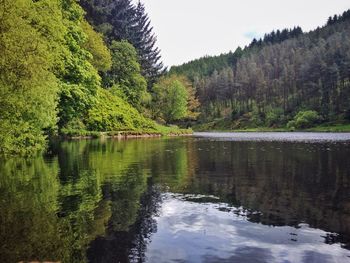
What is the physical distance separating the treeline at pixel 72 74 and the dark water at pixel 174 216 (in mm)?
5549

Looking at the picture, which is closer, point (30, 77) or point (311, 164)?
point (30, 77)

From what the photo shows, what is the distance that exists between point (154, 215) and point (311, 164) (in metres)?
16.3

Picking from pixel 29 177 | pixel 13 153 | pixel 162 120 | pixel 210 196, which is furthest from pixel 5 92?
pixel 162 120

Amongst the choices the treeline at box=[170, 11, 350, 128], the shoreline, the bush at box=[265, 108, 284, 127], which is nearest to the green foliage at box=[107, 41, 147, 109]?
the shoreline

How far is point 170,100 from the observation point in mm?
109125

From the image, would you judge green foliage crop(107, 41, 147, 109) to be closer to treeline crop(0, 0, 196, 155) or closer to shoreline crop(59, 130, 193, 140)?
treeline crop(0, 0, 196, 155)

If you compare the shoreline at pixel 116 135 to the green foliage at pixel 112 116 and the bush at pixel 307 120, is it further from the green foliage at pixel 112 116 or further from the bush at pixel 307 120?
the bush at pixel 307 120

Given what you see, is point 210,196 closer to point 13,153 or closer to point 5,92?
point 5,92

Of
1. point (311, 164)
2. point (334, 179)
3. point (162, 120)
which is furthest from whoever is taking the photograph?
point (162, 120)

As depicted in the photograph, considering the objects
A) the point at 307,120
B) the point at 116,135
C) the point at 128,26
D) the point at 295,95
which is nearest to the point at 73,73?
the point at 116,135

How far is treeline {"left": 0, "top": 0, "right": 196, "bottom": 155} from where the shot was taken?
2272 centimetres

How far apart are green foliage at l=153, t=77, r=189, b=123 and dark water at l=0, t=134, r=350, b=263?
287 feet

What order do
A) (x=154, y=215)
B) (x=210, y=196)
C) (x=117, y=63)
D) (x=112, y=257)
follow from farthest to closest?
(x=117, y=63) < (x=210, y=196) < (x=154, y=215) < (x=112, y=257)

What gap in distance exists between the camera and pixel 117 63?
85.0 metres
